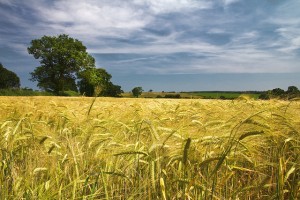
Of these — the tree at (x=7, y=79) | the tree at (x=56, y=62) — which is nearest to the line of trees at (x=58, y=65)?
the tree at (x=56, y=62)

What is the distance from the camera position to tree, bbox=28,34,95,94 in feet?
144

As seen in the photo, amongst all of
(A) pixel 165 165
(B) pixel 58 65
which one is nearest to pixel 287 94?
(A) pixel 165 165

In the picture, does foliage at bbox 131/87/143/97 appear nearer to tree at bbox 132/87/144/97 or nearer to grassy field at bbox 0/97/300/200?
tree at bbox 132/87/144/97

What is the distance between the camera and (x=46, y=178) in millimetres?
2549

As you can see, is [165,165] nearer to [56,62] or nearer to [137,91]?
[56,62]

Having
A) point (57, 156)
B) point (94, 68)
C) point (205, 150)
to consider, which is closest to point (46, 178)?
point (57, 156)

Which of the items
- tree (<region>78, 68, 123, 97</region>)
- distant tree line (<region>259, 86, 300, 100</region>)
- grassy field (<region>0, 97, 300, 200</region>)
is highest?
tree (<region>78, 68, 123, 97</region>)

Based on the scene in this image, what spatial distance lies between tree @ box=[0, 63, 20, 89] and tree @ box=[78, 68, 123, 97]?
1641 cm

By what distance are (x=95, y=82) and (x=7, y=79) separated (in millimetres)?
26597

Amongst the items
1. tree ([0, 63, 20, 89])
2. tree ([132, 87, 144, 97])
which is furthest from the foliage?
tree ([0, 63, 20, 89])

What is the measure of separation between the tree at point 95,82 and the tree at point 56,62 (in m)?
1.39

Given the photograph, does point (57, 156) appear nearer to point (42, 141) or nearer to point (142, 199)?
point (42, 141)

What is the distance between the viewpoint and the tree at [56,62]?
43.8m

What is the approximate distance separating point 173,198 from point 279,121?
44.8 inches
